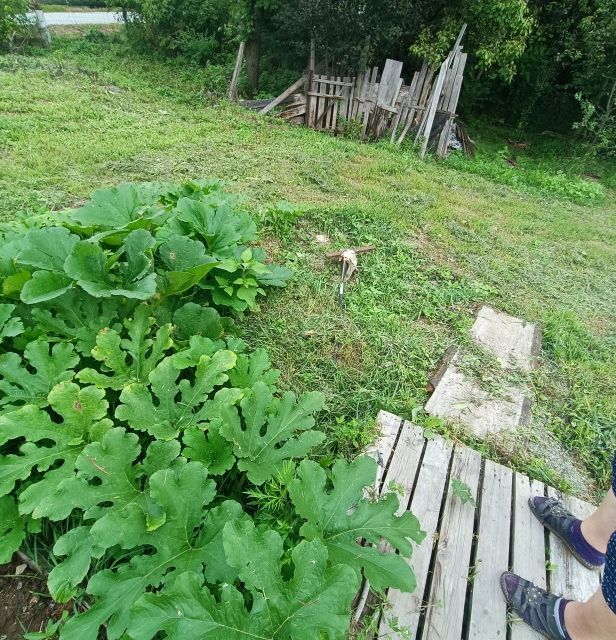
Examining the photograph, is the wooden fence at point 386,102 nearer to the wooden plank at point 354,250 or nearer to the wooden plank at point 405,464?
the wooden plank at point 354,250

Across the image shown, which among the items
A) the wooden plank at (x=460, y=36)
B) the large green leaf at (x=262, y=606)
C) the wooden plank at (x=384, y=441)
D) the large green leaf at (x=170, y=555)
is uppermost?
the wooden plank at (x=460, y=36)

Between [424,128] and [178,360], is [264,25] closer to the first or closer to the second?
[424,128]

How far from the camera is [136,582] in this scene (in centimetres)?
143

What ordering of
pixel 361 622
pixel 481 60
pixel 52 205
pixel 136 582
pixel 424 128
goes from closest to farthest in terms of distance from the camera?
pixel 136 582 → pixel 361 622 → pixel 52 205 → pixel 424 128 → pixel 481 60

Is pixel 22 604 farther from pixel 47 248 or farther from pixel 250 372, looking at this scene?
pixel 47 248

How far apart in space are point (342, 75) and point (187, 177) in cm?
519

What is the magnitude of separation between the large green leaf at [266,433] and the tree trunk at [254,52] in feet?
32.5

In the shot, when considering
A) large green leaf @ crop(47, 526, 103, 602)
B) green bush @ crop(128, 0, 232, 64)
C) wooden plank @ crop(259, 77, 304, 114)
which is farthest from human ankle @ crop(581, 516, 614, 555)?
green bush @ crop(128, 0, 232, 64)

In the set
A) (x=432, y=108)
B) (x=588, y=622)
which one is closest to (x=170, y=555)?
(x=588, y=622)

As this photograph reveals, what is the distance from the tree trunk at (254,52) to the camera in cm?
923

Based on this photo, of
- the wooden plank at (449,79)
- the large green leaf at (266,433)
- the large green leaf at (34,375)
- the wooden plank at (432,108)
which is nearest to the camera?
the large green leaf at (266,433)

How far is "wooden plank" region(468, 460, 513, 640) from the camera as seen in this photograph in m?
1.71


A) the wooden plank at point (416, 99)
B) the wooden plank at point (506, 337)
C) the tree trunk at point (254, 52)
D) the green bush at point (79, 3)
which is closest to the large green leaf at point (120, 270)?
the wooden plank at point (506, 337)

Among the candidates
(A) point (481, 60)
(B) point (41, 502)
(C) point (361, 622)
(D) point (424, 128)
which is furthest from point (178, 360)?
(A) point (481, 60)
